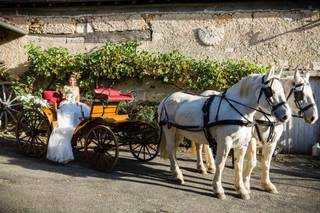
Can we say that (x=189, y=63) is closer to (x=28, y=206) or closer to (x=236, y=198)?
(x=236, y=198)

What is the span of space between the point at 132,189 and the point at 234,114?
1.97 meters

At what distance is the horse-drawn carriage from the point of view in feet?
24.7

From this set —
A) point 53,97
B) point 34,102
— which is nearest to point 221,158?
point 34,102

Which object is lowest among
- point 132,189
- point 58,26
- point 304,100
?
point 132,189

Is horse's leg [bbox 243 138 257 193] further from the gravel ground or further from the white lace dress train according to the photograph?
the white lace dress train

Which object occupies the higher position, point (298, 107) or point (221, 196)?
point (298, 107)

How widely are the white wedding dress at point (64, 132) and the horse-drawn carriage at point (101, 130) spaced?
13cm

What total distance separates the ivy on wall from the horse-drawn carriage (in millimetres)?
2171

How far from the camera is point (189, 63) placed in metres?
10.3

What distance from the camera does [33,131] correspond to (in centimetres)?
852

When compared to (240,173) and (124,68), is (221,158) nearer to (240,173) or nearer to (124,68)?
(240,173)

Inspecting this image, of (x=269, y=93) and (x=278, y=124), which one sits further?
(x=278, y=124)

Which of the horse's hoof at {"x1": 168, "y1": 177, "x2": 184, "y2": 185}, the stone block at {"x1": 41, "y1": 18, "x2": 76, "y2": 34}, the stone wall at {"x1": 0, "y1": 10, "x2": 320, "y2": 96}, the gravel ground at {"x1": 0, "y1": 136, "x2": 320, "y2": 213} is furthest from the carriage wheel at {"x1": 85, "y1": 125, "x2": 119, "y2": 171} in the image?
the stone block at {"x1": 41, "y1": 18, "x2": 76, "y2": 34}

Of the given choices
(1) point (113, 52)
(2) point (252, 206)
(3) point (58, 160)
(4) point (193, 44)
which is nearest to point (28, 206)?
(3) point (58, 160)
